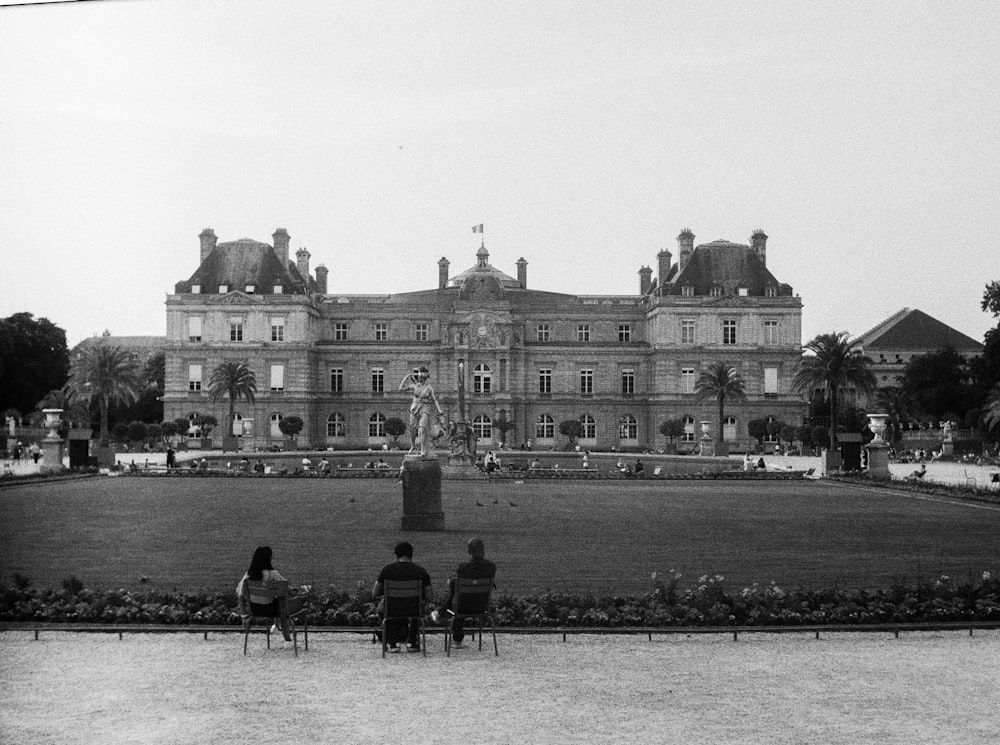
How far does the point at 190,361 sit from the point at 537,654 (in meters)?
69.2

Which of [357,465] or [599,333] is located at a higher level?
[599,333]

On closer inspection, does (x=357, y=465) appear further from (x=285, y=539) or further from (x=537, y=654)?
(x=537, y=654)

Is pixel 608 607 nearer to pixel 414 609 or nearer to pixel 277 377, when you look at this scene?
pixel 414 609

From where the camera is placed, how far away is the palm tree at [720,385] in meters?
69.9

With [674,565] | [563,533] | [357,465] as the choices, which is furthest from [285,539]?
[357,465]

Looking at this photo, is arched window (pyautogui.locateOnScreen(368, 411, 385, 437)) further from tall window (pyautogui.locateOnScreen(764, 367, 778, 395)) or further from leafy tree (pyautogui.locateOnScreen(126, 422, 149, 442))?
tall window (pyautogui.locateOnScreen(764, 367, 778, 395))

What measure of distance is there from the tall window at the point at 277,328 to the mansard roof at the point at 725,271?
2445cm

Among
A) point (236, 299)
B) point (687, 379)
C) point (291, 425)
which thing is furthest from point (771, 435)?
point (236, 299)

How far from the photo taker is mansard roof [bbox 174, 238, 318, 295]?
3140 inches

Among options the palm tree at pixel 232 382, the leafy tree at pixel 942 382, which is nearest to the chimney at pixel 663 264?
the leafy tree at pixel 942 382

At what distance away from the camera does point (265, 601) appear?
12453mm

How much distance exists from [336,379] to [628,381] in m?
19.2

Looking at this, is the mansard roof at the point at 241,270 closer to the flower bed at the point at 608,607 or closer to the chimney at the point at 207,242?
the chimney at the point at 207,242

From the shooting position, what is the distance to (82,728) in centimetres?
954
